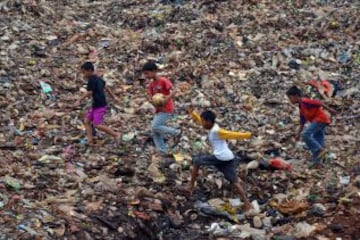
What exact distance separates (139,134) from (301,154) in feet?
7.66

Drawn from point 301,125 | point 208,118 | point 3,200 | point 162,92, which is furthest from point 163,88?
point 3,200

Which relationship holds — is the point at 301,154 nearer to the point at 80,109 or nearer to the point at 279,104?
the point at 279,104

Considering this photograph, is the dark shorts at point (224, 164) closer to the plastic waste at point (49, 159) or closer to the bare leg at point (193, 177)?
the bare leg at point (193, 177)

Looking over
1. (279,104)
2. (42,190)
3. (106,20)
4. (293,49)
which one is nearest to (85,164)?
(42,190)

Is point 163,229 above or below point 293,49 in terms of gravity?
below

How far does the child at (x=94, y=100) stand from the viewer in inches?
325

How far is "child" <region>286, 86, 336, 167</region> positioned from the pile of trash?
26 cm

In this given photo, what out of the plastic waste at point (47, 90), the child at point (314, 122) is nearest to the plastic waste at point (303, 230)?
the child at point (314, 122)

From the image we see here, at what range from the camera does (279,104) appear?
406 inches

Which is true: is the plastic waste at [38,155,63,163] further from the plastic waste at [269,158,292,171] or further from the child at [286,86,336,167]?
the child at [286,86,336,167]

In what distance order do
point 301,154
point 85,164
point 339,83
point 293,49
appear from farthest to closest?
point 293,49
point 339,83
point 301,154
point 85,164

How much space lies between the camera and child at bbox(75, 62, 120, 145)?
825 centimetres

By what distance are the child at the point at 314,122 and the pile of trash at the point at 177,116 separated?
26cm

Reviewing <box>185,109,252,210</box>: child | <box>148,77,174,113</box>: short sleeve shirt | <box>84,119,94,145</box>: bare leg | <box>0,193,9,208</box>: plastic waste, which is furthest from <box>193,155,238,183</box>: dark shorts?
<box>0,193,9,208</box>: plastic waste
